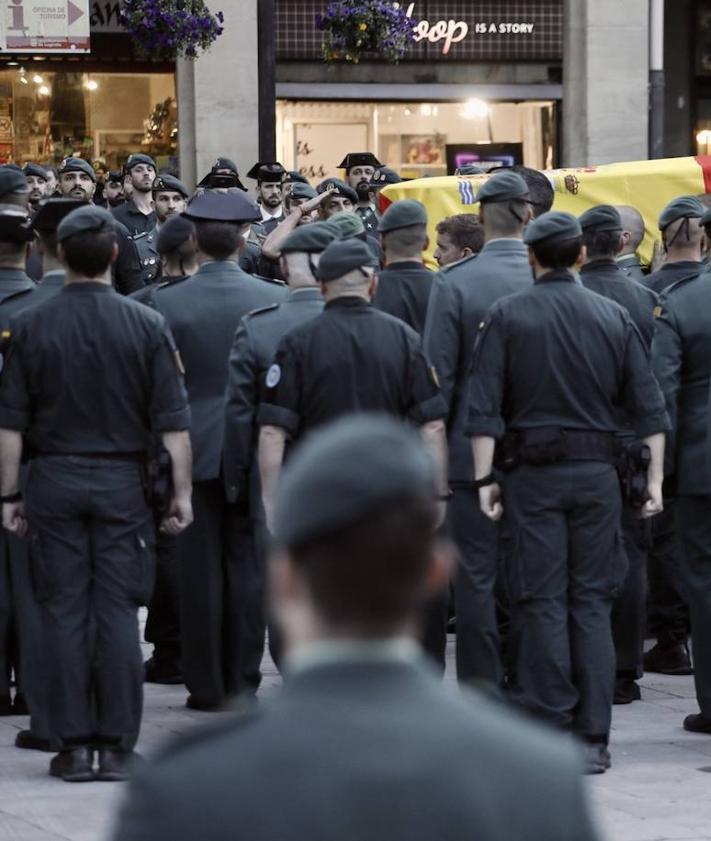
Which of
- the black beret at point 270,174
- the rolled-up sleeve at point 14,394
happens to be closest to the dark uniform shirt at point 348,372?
the rolled-up sleeve at point 14,394

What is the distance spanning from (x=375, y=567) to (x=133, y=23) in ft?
52.6

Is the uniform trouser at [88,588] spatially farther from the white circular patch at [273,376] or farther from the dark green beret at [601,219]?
the dark green beret at [601,219]

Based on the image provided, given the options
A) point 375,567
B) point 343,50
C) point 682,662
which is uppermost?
point 343,50

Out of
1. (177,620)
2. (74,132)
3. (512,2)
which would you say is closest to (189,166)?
(74,132)

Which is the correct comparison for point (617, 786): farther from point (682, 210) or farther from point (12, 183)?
point (12, 183)

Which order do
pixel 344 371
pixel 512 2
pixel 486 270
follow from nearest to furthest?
1. pixel 344 371
2. pixel 486 270
3. pixel 512 2

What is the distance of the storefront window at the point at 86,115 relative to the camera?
21.4 metres

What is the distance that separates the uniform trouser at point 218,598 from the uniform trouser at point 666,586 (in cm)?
213

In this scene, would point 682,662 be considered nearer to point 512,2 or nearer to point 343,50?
point 343,50

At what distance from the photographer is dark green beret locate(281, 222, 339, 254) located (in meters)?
7.68

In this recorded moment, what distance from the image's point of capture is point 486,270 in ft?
25.1

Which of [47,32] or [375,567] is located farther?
[47,32]

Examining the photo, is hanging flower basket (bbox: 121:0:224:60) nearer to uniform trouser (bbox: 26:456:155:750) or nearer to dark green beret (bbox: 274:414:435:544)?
uniform trouser (bbox: 26:456:155:750)

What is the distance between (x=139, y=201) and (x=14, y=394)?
22.4 ft
